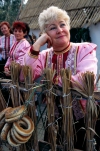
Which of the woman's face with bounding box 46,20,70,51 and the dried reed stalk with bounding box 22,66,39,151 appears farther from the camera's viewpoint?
the woman's face with bounding box 46,20,70,51

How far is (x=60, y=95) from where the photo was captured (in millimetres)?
1613

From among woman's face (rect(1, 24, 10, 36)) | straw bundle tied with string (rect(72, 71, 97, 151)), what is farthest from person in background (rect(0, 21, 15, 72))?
straw bundle tied with string (rect(72, 71, 97, 151))

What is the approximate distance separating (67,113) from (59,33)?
71 centimetres

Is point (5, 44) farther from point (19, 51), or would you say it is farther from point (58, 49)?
point (58, 49)

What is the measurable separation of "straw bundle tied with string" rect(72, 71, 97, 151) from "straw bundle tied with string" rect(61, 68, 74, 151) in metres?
0.06

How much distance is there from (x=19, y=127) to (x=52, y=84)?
36 centimetres

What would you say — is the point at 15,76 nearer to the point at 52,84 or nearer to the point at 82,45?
the point at 52,84

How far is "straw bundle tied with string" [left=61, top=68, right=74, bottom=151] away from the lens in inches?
61.2

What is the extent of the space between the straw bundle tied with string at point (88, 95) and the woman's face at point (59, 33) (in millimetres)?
519

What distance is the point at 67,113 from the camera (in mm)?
1601

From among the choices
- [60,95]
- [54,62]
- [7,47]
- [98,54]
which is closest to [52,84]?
[60,95]

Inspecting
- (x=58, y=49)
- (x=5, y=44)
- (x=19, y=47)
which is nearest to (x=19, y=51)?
(x=19, y=47)

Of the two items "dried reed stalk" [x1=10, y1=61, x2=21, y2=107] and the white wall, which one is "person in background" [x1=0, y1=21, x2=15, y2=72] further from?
"dried reed stalk" [x1=10, y1=61, x2=21, y2=107]

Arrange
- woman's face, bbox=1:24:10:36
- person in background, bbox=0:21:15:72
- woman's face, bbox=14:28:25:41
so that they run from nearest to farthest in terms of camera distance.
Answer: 1. woman's face, bbox=14:28:25:41
2. person in background, bbox=0:21:15:72
3. woman's face, bbox=1:24:10:36
